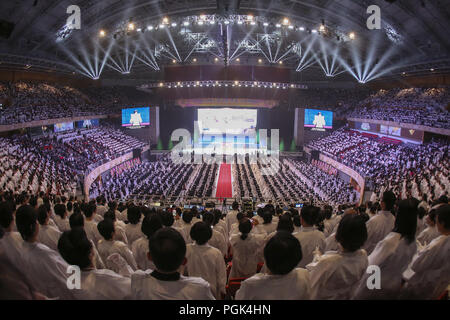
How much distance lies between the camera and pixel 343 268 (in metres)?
2.77

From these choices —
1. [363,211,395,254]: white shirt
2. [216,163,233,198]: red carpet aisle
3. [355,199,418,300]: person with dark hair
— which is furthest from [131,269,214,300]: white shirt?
[216,163,233,198]: red carpet aisle

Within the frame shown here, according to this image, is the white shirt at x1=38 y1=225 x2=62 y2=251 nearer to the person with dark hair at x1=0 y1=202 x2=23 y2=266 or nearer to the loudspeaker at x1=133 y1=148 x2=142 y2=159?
the person with dark hair at x1=0 y1=202 x2=23 y2=266

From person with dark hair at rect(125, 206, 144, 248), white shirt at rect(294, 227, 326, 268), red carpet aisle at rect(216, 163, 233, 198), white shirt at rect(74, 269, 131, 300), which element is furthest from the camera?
red carpet aisle at rect(216, 163, 233, 198)

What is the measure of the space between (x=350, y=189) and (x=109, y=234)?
63.7 ft

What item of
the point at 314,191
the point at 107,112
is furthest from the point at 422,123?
the point at 107,112

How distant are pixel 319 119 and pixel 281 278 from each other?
38.0 meters

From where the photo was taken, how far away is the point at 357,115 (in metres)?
36.1

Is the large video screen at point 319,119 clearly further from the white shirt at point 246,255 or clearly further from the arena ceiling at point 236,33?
the white shirt at point 246,255

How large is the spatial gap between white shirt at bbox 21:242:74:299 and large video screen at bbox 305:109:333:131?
1487 inches

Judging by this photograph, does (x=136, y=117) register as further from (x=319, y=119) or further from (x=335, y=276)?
(x=335, y=276)

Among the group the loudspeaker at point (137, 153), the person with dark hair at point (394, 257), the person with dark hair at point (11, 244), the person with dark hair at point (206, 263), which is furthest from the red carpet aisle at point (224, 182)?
the person with dark hair at point (394, 257)

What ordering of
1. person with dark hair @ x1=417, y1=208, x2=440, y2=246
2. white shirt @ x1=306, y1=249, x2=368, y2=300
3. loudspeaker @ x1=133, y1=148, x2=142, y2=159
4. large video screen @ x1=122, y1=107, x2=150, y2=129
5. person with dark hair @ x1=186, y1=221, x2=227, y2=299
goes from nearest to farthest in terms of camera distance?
white shirt @ x1=306, y1=249, x2=368, y2=300, person with dark hair @ x1=186, y1=221, x2=227, y2=299, person with dark hair @ x1=417, y1=208, x2=440, y2=246, loudspeaker @ x1=133, y1=148, x2=142, y2=159, large video screen @ x1=122, y1=107, x2=150, y2=129

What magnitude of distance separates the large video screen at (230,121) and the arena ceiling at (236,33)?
22.4 feet

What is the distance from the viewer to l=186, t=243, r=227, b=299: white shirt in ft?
12.2
